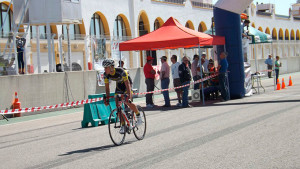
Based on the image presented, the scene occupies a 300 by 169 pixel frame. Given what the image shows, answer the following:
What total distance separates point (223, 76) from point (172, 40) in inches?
104

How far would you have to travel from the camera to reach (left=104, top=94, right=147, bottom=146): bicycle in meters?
9.82

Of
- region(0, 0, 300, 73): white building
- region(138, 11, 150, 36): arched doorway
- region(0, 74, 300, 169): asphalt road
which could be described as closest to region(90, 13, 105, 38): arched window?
region(0, 0, 300, 73): white building

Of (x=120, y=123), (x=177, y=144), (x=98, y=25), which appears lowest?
(x=177, y=144)

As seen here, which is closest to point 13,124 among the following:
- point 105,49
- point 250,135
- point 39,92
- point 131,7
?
point 39,92

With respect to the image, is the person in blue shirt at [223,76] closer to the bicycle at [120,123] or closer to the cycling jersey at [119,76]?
the bicycle at [120,123]

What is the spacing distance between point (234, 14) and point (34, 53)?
1680 centimetres

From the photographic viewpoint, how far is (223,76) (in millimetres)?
19438

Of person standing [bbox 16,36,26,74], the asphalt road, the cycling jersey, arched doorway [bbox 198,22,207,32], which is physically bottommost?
the asphalt road

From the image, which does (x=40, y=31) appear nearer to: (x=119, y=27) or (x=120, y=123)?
(x=119, y=27)

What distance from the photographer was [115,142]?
9.78 meters

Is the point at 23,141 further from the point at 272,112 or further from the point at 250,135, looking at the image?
the point at 272,112

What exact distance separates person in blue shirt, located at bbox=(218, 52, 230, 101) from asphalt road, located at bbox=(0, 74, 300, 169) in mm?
4316

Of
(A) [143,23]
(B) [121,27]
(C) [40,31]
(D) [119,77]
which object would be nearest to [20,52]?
(D) [119,77]

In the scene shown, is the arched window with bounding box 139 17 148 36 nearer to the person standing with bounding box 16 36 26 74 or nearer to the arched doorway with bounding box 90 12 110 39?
the arched doorway with bounding box 90 12 110 39
